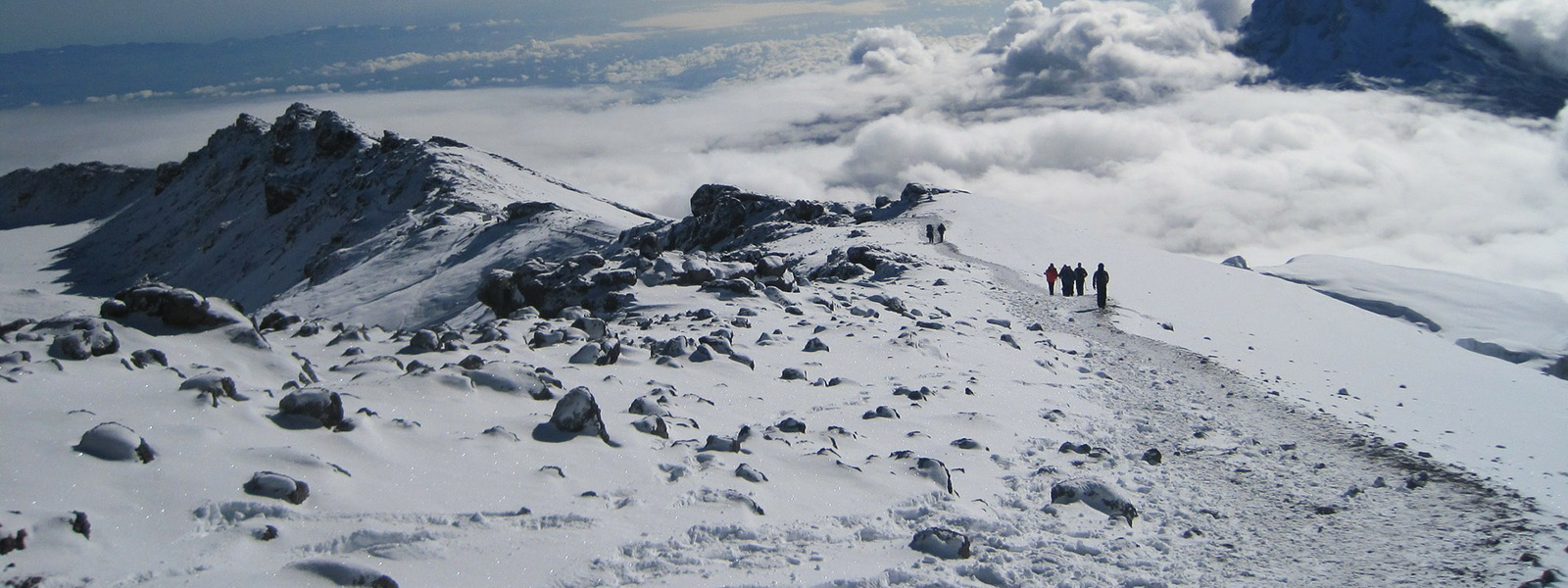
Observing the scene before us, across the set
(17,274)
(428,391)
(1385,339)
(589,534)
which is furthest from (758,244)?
(17,274)

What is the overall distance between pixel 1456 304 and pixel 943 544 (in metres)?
67.7

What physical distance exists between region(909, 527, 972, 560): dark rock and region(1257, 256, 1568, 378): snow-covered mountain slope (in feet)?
159

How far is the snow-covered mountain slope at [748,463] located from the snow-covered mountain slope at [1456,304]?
39.7 meters

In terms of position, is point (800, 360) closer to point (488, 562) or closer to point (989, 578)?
point (989, 578)

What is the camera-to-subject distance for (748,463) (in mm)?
8430

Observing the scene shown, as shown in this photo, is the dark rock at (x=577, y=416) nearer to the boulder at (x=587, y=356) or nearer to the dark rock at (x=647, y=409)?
the dark rock at (x=647, y=409)

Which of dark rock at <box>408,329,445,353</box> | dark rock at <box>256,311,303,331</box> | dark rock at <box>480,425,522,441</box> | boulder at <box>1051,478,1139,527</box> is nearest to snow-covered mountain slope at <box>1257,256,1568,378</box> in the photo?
boulder at <box>1051,478,1139,527</box>

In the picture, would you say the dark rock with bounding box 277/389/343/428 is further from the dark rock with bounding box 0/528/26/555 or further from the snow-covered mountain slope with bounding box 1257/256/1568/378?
the snow-covered mountain slope with bounding box 1257/256/1568/378

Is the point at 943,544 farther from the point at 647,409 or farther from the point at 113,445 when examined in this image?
the point at 113,445

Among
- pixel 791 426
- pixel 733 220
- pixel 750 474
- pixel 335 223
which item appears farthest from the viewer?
pixel 335 223

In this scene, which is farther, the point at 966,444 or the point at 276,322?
the point at 276,322

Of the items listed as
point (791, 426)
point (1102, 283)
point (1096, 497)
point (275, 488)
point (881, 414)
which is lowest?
point (1102, 283)

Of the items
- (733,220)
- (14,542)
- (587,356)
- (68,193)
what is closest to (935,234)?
(733,220)

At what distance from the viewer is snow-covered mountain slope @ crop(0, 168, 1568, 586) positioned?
589 cm
